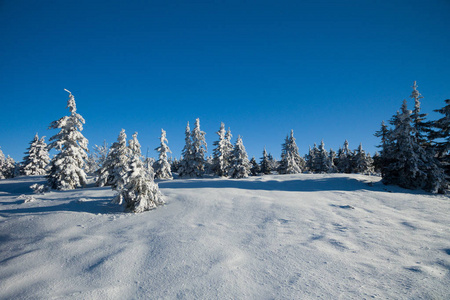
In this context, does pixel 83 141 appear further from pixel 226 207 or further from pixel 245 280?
pixel 245 280

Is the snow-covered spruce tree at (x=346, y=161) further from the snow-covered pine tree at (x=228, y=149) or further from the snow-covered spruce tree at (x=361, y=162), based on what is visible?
the snow-covered pine tree at (x=228, y=149)

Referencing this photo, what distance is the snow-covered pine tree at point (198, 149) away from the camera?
127ft

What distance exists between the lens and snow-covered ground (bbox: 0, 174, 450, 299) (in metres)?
4.43

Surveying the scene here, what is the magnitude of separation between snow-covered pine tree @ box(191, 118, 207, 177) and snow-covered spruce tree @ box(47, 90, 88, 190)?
19.6 meters

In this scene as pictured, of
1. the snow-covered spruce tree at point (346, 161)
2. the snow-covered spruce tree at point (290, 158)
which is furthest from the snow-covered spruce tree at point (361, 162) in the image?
the snow-covered spruce tree at point (290, 158)

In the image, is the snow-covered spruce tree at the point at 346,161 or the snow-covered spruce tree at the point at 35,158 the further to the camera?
the snow-covered spruce tree at the point at 346,161

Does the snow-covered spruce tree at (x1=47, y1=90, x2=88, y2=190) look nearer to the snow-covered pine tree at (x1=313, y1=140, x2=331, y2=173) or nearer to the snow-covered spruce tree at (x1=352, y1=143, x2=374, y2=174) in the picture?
the snow-covered pine tree at (x1=313, y1=140, x2=331, y2=173)

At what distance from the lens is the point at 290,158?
46.5 m

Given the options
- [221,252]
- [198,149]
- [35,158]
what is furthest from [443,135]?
[35,158]

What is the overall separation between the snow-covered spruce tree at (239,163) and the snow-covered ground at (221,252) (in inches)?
1082

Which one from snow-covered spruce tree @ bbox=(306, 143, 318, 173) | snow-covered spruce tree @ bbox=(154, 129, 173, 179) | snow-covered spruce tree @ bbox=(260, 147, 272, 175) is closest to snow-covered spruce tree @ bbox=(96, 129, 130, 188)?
snow-covered spruce tree @ bbox=(154, 129, 173, 179)

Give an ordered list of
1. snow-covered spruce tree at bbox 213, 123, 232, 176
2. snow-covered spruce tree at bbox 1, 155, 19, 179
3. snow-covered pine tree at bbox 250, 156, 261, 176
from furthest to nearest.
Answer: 1. snow-covered pine tree at bbox 250, 156, 261, 176
2. snow-covered spruce tree at bbox 1, 155, 19, 179
3. snow-covered spruce tree at bbox 213, 123, 232, 176

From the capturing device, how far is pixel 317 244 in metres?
A: 6.43

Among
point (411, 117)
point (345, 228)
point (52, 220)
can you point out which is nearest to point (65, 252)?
point (52, 220)
